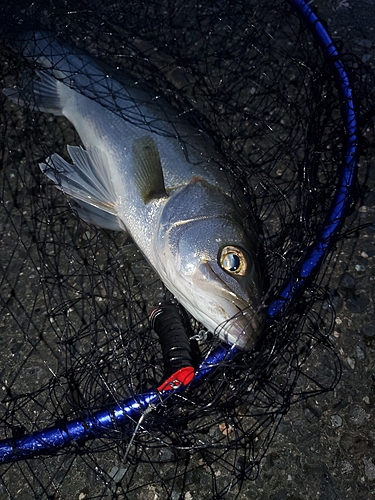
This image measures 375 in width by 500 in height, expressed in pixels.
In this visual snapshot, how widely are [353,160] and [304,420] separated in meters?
1.58

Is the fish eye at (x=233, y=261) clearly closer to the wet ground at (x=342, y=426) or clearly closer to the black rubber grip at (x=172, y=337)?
the black rubber grip at (x=172, y=337)

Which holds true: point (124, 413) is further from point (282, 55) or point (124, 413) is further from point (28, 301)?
point (282, 55)

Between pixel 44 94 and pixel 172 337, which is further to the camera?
pixel 44 94

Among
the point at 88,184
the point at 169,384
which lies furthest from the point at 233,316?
the point at 88,184

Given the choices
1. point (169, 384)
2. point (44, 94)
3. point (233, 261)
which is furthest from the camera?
point (44, 94)

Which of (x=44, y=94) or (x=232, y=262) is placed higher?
(x=44, y=94)

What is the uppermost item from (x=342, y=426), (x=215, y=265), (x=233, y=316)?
(x=215, y=265)

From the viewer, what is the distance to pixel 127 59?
4344 millimetres

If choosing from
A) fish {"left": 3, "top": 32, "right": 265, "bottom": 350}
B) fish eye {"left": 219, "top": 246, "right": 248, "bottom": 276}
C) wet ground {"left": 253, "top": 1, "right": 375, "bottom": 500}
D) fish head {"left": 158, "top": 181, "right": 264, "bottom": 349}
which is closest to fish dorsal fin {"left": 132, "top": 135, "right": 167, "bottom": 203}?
fish {"left": 3, "top": 32, "right": 265, "bottom": 350}

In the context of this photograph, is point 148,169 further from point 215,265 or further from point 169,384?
point 169,384

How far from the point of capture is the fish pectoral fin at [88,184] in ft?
11.5

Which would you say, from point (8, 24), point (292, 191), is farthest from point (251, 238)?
point (8, 24)

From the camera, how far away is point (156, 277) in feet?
11.6

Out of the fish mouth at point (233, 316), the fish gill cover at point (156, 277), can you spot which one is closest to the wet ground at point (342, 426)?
the fish gill cover at point (156, 277)
